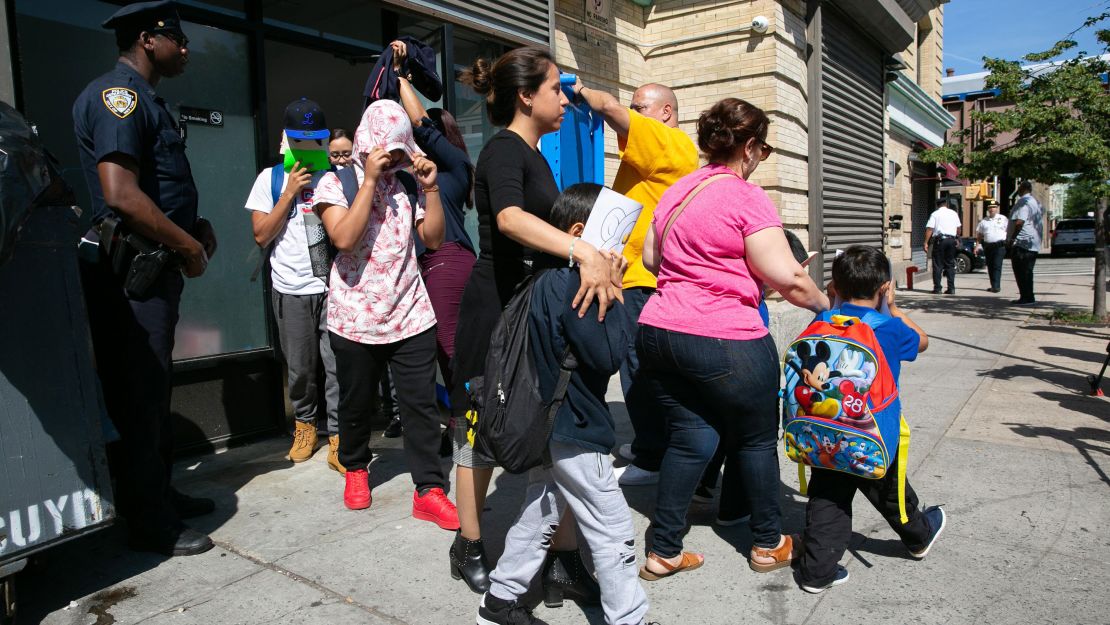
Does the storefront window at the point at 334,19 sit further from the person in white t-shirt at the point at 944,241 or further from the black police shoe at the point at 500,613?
the person in white t-shirt at the point at 944,241

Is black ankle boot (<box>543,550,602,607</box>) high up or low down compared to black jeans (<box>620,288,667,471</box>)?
down

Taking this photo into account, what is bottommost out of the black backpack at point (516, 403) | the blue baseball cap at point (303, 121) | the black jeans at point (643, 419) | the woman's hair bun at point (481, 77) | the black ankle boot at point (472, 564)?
the black ankle boot at point (472, 564)

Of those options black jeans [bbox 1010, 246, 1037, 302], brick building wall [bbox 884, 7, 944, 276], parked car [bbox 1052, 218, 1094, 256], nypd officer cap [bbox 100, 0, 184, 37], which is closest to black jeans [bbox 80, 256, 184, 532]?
nypd officer cap [bbox 100, 0, 184, 37]

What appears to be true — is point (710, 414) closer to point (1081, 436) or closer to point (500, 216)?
point (500, 216)

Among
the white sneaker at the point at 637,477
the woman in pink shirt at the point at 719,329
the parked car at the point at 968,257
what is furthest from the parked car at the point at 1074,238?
the woman in pink shirt at the point at 719,329

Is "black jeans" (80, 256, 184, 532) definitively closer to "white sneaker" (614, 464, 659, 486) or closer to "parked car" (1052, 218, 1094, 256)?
"white sneaker" (614, 464, 659, 486)

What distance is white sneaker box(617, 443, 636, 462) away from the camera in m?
4.42

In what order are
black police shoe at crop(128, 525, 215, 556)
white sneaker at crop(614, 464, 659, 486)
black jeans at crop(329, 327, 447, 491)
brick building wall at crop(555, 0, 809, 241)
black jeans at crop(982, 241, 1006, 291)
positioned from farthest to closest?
black jeans at crop(982, 241, 1006, 291) → brick building wall at crop(555, 0, 809, 241) → white sneaker at crop(614, 464, 659, 486) → black jeans at crop(329, 327, 447, 491) → black police shoe at crop(128, 525, 215, 556)

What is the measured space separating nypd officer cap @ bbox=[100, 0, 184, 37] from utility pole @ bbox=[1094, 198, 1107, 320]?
10305 millimetres

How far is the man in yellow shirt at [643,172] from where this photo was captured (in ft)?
11.1

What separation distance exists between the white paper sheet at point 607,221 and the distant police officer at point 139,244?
1.84 meters

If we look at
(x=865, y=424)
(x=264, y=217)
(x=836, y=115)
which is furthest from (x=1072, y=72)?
(x=264, y=217)

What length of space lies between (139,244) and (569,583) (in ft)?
7.04

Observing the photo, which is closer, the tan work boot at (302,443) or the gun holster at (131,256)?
the gun holster at (131,256)
